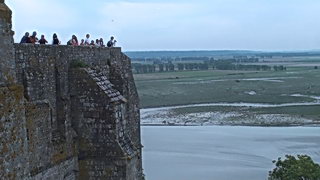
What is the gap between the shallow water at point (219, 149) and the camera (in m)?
33.9

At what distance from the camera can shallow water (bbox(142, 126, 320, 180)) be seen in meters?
33.9

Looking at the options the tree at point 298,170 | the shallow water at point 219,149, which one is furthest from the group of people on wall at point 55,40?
the shallow water at point 219,149

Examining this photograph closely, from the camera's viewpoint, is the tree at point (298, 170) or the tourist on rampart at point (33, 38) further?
the tree at point (298, 170)

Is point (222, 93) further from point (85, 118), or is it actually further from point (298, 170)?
point (85, 118)

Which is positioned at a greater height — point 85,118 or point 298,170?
point 85,118

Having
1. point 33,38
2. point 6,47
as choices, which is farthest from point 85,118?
point 6,47

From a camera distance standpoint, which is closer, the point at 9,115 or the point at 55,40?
the point at 9,115

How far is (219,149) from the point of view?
4172 cm

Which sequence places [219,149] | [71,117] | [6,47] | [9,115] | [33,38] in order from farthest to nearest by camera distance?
1. [219,149]
2. [71,117]
3. [33,38]
4. [6,47]
5. [9,115]

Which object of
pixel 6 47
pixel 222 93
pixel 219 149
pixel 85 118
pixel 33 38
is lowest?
pixel 219 149

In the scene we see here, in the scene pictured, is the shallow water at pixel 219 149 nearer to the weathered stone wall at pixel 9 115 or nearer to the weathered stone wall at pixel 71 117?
the weathered stone wall at pixel 71 117

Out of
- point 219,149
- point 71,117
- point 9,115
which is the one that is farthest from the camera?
point 219,149

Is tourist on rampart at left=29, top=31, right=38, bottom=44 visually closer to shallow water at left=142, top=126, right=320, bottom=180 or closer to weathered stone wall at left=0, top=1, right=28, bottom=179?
weathered stone wall at left=0, top=1, right=28, bottom=179

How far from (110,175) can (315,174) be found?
480 inches
